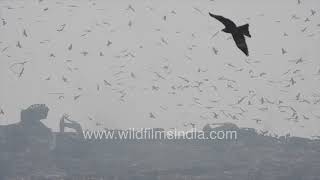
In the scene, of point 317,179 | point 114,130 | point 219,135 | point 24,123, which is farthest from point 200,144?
point 24,123

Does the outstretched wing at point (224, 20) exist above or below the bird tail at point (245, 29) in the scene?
above

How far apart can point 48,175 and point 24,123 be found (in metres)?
0.89

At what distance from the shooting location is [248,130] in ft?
32.5

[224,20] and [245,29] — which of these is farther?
[245,29]

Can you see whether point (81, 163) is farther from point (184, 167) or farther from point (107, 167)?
point (184, 167)

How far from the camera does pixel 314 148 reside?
398 inches

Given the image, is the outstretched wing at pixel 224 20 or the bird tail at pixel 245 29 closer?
the outstretched wing at pixel 224 20

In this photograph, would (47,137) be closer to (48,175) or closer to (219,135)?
(48,175)

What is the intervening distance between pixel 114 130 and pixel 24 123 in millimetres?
1344

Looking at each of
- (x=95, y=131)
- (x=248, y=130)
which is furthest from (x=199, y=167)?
(x=95, y=131)

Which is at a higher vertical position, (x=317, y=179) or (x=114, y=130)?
(x=114, y=130)

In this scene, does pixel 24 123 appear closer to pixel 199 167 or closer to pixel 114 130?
pixel 114 130

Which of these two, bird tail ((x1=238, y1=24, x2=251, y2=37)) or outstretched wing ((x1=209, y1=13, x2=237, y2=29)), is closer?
outstretched wing ((x1=209, y1=13, x2=237, y2=29))

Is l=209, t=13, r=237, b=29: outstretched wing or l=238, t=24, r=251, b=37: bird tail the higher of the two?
l=209, t=13, r=237, b=29: outstretched wing
